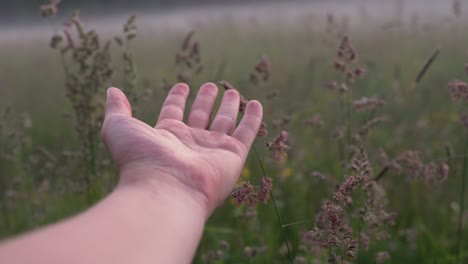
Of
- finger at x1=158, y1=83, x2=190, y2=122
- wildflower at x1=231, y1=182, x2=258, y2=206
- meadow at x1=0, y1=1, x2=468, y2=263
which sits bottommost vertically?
meadow at x1=0, y1=1, x2=468, y2=263

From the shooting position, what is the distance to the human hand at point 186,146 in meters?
1.70

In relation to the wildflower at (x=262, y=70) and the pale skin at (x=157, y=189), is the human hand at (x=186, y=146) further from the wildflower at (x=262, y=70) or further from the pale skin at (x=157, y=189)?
the wildflower at (x=262, y=70)

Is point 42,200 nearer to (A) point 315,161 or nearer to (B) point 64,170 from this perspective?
(B) point 64,170

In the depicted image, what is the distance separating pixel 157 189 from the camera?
1596mm

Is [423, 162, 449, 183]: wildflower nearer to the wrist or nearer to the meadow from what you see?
the meadow

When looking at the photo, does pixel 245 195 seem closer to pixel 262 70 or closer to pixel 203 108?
pixel 203 108

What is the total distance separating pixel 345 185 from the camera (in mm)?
1563

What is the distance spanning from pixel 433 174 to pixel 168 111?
1.01m

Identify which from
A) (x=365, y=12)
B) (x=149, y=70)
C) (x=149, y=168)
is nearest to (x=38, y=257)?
(x=149, y=168)

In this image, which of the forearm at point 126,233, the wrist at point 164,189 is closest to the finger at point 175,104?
the wrist at point 164,189

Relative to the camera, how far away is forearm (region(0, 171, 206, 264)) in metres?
1.22

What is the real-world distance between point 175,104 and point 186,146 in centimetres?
34

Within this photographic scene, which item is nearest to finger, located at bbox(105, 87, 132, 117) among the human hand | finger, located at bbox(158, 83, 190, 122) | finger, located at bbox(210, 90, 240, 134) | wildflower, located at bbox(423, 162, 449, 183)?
the human hand

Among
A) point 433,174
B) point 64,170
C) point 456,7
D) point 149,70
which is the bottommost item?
point 149,70
